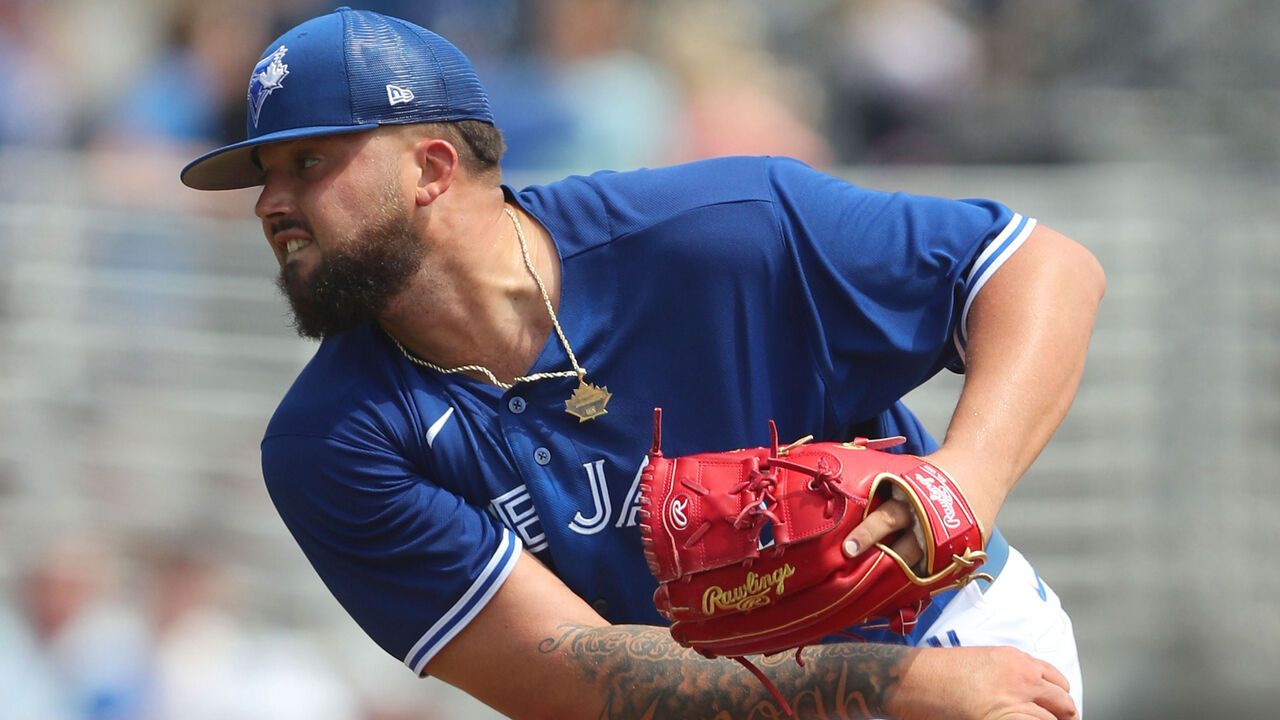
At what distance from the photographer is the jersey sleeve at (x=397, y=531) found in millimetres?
2928

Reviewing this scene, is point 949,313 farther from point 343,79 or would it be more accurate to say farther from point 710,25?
point 710,25

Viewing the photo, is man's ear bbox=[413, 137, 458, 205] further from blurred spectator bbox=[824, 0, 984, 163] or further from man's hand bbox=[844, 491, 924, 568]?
blurred spectator bbox=[824, 0, 984, 163]

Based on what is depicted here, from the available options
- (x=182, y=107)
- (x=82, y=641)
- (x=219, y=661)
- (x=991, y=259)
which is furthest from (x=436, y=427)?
(x=182, y=107)

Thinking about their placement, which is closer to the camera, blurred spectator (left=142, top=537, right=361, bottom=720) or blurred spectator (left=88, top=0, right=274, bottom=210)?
blurred spectator (left=142, top=537, right=361, bottom=720)

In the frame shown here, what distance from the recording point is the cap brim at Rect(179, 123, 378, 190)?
2805 mm

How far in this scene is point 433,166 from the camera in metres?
2.99

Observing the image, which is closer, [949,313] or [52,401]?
[949,313]

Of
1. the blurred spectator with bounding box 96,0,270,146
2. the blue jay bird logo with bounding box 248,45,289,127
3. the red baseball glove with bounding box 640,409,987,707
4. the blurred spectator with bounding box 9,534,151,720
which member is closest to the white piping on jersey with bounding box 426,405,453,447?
the red baseball glove with bounding box 640,409,987,707

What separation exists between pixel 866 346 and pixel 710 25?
429 cm

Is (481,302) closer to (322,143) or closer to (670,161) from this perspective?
(322,143)

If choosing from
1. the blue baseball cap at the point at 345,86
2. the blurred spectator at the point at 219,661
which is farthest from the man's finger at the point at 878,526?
the blurred spectator at the point at 219,661

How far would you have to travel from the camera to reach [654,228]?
298 cm

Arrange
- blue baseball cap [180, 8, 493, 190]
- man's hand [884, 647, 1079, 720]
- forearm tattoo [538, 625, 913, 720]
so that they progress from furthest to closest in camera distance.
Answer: blue baseball cap [180, 8, 493, 190] → forearm tattoo [538, 625, 913, 720] → man's hand [884, 647, 1079, 720]

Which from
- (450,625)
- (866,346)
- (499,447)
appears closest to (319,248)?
(499,447)
